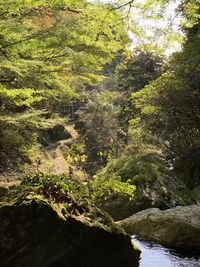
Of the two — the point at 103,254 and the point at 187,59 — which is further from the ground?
the point at 187,59

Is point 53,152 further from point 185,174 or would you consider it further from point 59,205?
point 59,205

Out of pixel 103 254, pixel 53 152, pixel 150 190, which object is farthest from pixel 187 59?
pixel 53 152

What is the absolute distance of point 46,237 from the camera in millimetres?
4605

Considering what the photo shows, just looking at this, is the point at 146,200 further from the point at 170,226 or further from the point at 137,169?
the point at 170,226

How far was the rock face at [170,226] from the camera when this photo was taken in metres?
7.56

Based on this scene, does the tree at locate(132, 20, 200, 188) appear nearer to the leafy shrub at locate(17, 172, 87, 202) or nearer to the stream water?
the stream water

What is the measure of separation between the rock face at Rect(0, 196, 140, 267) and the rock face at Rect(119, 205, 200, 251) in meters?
2.99

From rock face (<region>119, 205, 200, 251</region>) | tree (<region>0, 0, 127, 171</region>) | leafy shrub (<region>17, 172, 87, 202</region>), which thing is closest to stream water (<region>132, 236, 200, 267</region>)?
rock face (<region>119, 205, 200, 251</region>)

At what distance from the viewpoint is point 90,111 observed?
32188 mm

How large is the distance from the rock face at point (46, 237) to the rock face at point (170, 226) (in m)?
2.99

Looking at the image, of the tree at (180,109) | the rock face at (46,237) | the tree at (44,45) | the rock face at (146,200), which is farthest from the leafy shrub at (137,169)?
the rock face at (46,237)

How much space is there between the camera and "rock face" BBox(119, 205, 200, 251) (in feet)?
24.8

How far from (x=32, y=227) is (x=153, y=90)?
1220 cm

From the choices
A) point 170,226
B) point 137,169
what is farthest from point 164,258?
point 137,169
